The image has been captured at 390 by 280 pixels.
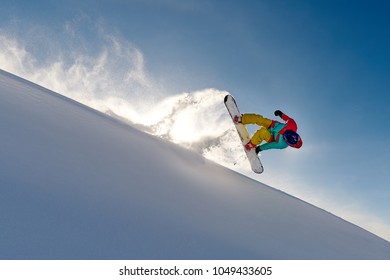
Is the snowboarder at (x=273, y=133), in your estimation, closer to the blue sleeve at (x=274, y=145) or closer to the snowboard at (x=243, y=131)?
the blue sleeve at (x=274, y=145)

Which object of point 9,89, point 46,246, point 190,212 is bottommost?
point 46,246

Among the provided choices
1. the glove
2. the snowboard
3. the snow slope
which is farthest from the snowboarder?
the snow slope

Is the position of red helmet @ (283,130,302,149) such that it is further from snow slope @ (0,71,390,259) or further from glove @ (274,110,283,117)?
snow slope @ (0,71,390,259)

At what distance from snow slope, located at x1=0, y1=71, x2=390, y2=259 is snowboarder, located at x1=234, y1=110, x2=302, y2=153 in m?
1.75

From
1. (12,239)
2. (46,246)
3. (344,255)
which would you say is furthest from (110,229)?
(344,255)

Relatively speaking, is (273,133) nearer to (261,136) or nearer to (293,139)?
(261,136)

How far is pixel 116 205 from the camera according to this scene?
99.5 inches

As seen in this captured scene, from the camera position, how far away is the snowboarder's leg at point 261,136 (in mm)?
7069

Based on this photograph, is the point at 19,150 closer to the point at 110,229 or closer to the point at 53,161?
the point at 53,161

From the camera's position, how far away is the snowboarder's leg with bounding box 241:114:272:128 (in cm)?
697

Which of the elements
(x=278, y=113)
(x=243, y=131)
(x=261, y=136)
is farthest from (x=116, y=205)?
(x=243, y=131)

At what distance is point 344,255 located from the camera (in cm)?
385

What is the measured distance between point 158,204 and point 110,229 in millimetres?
841
